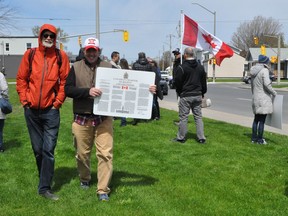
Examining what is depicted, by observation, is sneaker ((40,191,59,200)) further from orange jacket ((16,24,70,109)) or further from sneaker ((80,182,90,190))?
orange jacket ((16,24,70,109))

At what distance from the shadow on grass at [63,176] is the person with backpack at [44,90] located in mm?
525

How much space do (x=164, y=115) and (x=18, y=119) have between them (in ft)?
15.4

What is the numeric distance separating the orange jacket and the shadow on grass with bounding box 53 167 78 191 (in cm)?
126

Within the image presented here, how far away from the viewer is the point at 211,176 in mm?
6008

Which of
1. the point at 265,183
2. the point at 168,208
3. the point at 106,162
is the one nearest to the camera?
the point at 168,208

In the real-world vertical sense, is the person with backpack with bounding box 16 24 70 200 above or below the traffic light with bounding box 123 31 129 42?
below

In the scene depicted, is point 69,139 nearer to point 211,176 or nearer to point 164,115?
point 211,176

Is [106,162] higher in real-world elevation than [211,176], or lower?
higher

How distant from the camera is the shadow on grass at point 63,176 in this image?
5649 millimetres

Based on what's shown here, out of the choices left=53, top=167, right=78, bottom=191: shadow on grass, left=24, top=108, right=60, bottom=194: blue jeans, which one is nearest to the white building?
left=53, top=167, right=78, bottom=191: shadow on grass

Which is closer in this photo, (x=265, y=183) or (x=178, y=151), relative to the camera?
(x=265, y=183)

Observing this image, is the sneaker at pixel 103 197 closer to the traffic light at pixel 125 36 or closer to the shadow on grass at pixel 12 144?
the shadow on grass at pixel 12 144

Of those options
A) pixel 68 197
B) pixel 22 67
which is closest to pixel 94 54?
pixel 22 67

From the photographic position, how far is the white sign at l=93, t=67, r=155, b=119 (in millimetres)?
4961
